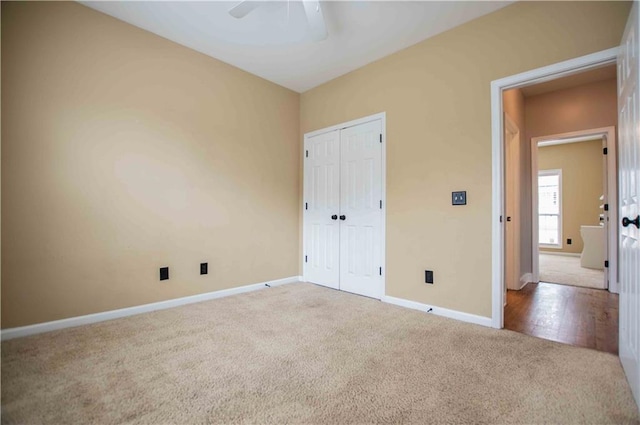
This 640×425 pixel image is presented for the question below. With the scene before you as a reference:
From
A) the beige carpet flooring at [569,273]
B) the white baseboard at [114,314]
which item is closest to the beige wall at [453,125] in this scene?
the white baseboard at [114,314]

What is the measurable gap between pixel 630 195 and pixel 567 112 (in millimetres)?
3139

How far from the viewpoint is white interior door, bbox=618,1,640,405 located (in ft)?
4.80

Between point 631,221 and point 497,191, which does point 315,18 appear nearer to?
point 497,191

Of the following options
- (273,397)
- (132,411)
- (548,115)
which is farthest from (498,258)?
(548,115)

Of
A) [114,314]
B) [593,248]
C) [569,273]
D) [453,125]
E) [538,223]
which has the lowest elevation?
[569,273]

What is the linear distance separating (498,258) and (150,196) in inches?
124

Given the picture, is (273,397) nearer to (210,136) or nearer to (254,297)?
(254,297)

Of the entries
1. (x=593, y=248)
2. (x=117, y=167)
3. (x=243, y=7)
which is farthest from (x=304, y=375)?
(x=593, y=248)

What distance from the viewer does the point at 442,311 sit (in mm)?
2715

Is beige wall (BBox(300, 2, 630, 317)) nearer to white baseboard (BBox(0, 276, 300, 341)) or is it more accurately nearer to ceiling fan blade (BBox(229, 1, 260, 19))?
ceiling fan blade (BBox(229, 1, 260, 19))

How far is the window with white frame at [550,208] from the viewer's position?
274 inches

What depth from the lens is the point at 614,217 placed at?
11.5 feet

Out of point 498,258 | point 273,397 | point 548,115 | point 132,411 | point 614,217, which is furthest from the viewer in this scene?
point 548,115

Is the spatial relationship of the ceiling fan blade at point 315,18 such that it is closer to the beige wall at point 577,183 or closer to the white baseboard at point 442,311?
the white baseboard at point 442,311
